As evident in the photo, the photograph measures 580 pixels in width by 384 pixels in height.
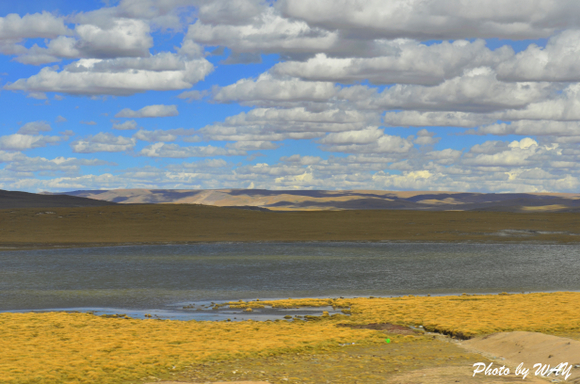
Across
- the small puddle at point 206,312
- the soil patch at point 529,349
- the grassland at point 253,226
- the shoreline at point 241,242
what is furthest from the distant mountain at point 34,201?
the soil patch at point 529,349

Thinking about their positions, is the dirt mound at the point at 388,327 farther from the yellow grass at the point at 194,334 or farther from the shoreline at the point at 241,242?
the shoreline at the point at 241,242

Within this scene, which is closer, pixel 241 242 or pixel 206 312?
pixel 206 312

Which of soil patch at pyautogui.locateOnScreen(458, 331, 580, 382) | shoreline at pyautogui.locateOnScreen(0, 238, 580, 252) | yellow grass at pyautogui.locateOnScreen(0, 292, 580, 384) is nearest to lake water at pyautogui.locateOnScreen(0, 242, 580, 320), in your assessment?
shoreline at pyautogui.locateOnScreen(0, 238, 580, 252)

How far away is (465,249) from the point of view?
198ft

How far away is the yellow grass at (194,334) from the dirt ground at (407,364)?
0.91 m

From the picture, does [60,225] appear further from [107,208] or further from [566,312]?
[566,312]

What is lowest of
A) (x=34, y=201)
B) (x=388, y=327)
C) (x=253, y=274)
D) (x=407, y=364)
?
(x=253, y=274)

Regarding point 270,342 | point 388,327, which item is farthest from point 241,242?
point 270,342

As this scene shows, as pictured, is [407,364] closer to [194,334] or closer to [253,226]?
[194,334]

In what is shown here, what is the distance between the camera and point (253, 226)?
8594 centimetres

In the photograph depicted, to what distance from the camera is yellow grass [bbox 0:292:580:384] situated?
52.9ft

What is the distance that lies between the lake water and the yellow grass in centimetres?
411

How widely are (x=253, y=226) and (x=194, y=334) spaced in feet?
214

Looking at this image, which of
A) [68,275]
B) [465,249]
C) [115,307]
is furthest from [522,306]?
[465,249]
